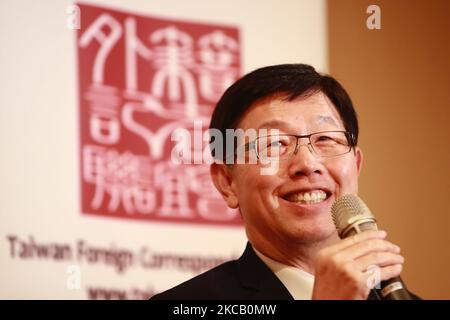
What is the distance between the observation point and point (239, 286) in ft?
5.63

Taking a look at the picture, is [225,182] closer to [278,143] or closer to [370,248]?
[278,143]

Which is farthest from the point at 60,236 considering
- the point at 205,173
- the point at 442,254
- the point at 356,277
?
the point at 442,254

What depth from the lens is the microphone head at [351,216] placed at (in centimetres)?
137

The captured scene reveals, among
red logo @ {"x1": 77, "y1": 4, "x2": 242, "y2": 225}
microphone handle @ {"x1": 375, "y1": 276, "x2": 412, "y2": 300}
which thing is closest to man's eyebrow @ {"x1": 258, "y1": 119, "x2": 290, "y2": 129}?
microphone handle @ {"x1": 375, "y1": 276, "x2": 412, "y2": 300}

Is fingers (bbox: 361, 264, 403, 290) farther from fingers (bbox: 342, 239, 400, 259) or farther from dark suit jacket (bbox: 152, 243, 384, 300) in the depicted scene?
dark suit jacket (bbox: 152, 243, 384, 300)

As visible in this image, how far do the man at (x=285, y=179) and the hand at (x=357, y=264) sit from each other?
0.33 meters

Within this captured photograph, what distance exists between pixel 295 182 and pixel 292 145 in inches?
3.8

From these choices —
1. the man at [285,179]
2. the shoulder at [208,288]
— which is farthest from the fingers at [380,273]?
the shoulder at [208,288]

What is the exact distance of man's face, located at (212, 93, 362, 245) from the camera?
1.69 metres

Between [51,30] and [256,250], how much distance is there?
98 centimetres

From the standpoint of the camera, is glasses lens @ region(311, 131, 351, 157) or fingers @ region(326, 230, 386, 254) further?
glasses lens @ region(311, 131, 351, 157)

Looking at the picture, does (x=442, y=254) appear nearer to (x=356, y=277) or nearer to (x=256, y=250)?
(x=256, y=250)

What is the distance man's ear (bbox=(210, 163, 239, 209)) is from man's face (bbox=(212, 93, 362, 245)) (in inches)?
2.0

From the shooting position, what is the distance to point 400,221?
100 inches
